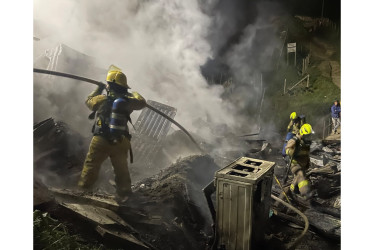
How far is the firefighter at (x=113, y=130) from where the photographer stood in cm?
315

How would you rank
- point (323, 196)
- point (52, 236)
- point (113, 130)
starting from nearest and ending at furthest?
point (52, 236) → point (113, 130) → point (323, 196)

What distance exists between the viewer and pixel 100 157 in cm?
320

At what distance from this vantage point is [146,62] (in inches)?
127

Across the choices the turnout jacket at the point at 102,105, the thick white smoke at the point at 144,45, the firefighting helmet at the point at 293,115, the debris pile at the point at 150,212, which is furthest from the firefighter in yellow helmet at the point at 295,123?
the turnout jacket at the point at 102,105

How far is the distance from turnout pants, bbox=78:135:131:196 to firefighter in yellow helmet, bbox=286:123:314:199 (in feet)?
5.82

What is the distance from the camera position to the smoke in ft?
10.4

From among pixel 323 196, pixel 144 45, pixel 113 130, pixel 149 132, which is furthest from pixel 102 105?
pixel 323 196

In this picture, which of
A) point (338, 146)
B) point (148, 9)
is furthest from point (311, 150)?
point (148, 9)

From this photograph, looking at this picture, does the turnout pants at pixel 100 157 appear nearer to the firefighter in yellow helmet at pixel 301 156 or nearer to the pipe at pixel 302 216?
the pipe at pixel 302 216

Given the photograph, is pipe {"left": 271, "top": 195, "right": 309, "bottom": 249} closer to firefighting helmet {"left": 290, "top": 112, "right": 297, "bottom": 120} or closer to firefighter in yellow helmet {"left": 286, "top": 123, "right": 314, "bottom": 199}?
firefighter in yellow helmet {"left": 286, "top": 123, "right": 314, "bottom": 199}

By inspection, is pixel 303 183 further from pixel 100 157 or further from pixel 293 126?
pixel 100 157

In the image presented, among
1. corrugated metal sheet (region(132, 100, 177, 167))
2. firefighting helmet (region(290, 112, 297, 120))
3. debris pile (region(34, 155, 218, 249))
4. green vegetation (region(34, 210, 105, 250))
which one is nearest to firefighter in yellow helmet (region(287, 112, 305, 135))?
firefighting helmet (region(290, 112, 297, 120))

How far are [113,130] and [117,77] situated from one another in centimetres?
55

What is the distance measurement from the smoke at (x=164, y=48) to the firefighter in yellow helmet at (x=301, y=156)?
63cm
